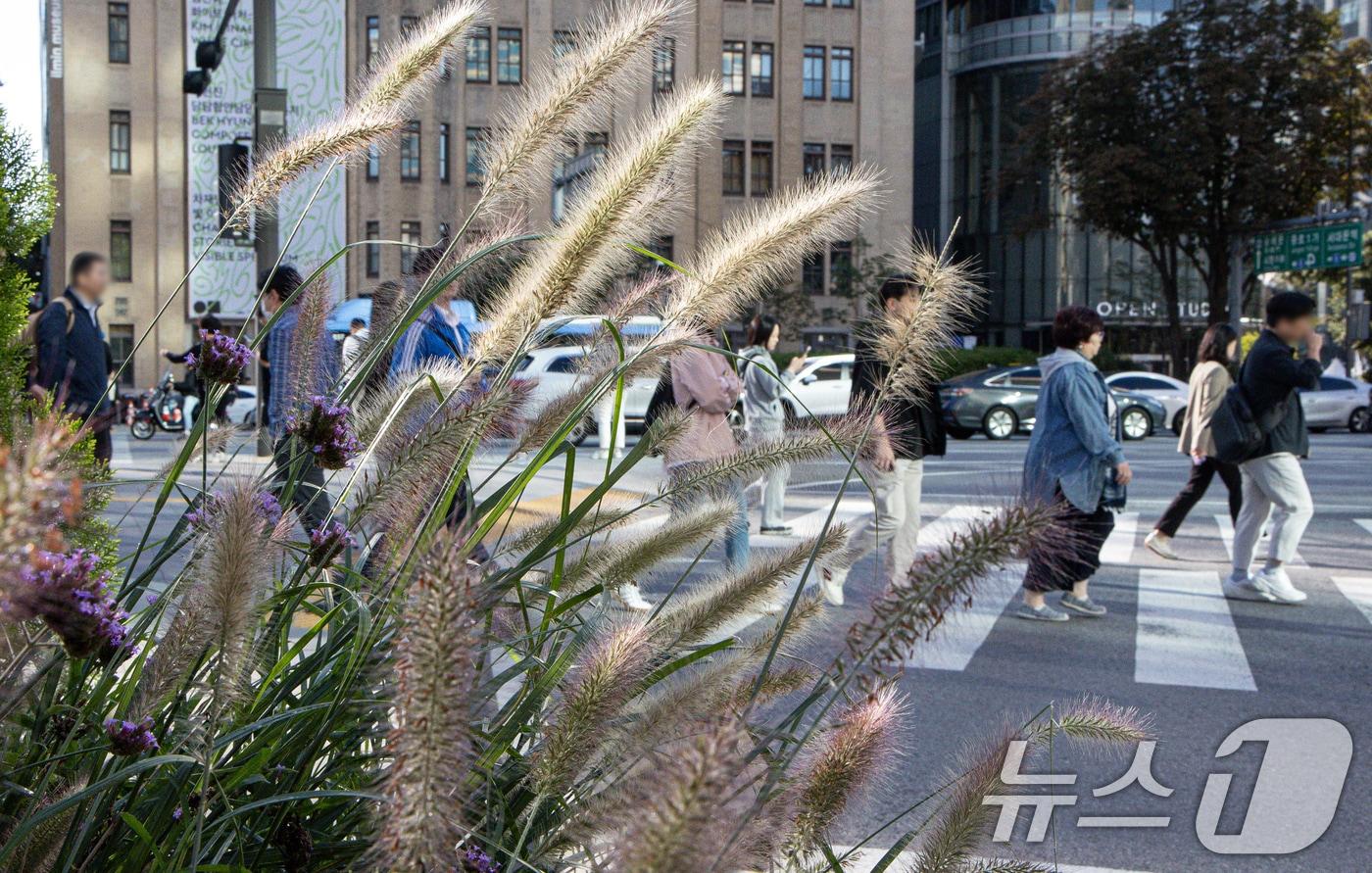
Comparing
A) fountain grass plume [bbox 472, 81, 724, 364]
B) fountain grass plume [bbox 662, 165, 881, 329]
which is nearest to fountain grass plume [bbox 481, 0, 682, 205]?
fountain grass plume [bbox 472, 81, 724, 364]

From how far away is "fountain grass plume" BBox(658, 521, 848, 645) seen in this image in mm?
1633

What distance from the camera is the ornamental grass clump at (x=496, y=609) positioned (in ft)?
2.78

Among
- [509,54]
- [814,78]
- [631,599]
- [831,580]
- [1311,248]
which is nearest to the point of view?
[831,580]

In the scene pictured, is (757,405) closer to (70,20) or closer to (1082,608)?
(1082,608)

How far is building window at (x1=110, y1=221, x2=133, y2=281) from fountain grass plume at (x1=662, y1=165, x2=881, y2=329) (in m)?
50.7

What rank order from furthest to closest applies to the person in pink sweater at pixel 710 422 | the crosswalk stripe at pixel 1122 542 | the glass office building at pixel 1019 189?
the glass office building at pixel 1019 189
the crosswalk stripe at pixel 1122 542
the person in pink sweater at pixel 710 422

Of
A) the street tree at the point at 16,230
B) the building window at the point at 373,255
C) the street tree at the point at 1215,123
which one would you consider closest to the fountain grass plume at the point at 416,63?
the street tree at the point at 16,230

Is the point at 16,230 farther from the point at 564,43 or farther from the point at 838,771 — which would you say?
the point at 838,771

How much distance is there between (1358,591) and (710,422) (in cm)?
734

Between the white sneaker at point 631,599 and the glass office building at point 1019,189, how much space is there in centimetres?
5527

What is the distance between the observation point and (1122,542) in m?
11.6

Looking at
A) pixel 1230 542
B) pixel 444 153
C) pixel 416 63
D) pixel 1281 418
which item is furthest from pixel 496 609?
pixel 444 153

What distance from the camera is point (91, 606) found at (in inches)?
46.5

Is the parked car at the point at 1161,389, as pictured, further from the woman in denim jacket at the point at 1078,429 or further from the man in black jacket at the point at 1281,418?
the woman in denim jacket at the point at 1078,429
